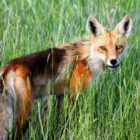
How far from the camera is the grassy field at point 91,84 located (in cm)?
326

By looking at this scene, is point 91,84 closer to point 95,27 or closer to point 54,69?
point 54,69

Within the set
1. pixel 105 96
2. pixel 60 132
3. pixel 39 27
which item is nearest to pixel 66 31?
pixel 39 27

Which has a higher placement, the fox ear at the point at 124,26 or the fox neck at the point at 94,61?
the fox ear at the point at 124,26

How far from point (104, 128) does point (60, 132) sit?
525 mm

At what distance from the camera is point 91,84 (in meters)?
3.48

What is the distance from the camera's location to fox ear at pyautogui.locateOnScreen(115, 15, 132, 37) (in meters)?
4.18

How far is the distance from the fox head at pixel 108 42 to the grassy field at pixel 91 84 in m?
0.20

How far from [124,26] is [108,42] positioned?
48 centimetres

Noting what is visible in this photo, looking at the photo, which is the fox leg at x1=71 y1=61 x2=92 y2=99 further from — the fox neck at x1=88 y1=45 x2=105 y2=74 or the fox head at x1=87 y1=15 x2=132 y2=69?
the fox head at x1=87 y1=15 x2=132 y2=69

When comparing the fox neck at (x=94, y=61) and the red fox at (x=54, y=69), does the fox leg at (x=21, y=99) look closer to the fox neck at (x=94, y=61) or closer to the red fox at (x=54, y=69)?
the red fox at (x=54, y=69)

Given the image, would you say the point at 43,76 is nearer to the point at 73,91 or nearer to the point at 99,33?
the point at 73,91

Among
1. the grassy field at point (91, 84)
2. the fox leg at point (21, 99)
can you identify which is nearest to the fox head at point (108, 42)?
the grassy field at point (91, 84)

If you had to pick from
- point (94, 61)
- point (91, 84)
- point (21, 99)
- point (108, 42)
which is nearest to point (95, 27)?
point (108, 42)

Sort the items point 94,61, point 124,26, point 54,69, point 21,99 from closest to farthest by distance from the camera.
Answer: point 21,99, point 54,69, point 94,61, point 124,26
